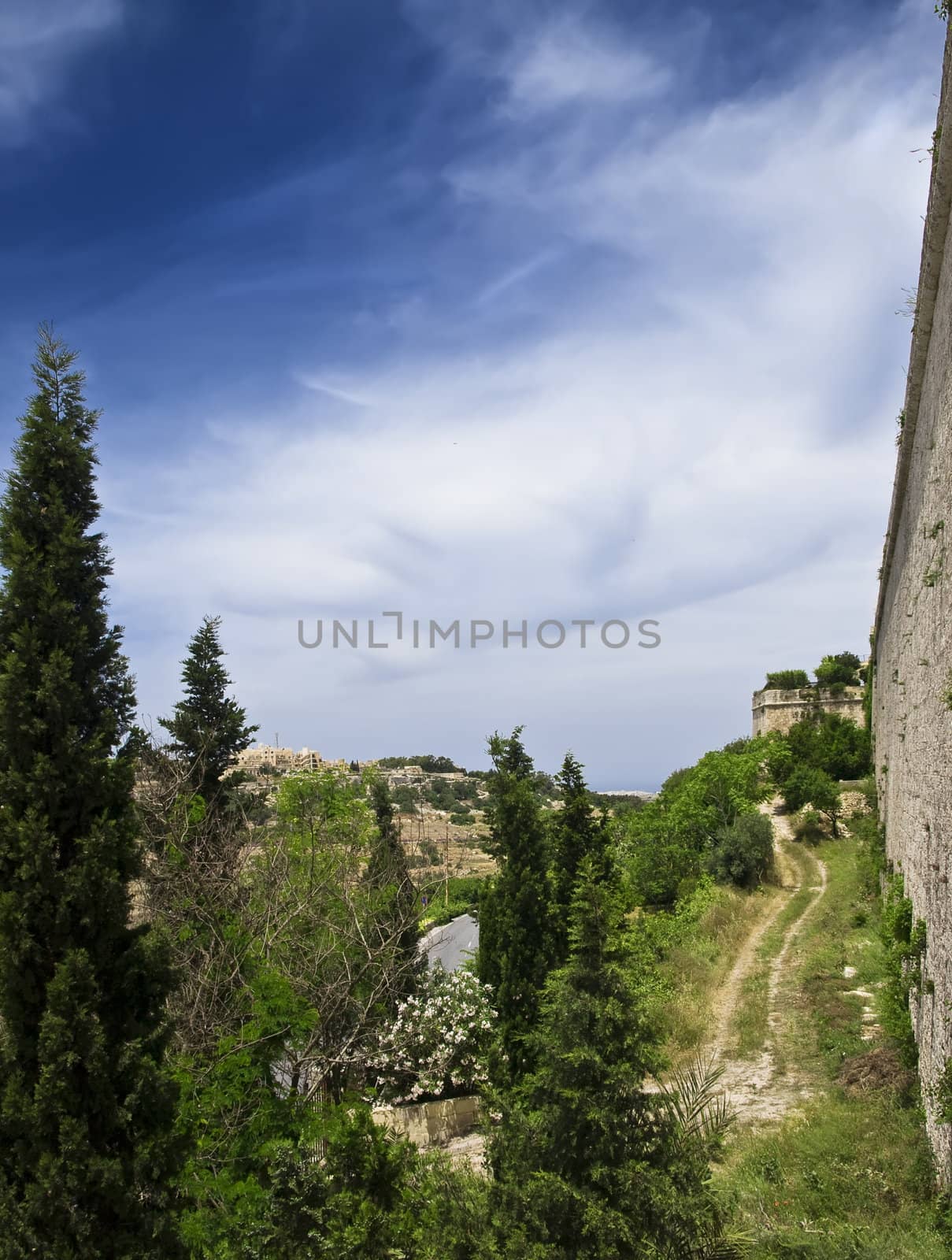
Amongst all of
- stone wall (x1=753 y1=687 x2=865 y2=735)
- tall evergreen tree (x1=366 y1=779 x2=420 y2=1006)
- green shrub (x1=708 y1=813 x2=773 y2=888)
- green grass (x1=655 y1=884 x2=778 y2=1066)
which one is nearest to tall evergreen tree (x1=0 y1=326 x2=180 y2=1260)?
green grass (x1=655 y1=884 x2=778 y2=1066)

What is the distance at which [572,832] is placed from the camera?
15953 mm

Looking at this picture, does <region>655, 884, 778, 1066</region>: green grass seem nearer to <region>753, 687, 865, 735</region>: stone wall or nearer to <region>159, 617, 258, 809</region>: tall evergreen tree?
<region>159, 617, 258, 809</region>: tall evergreen tree

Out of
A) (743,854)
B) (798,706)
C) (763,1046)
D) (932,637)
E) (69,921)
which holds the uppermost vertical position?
(798,706)

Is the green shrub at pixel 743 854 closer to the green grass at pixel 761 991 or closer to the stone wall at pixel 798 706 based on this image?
the green grass at pixel 761 991

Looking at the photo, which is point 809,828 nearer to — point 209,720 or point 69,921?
point 209,720

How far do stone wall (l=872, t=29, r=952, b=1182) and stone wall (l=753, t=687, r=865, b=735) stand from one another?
1591 inches

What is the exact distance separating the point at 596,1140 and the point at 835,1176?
3.35m

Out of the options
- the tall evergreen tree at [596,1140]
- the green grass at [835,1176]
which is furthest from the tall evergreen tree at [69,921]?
the green grass at [835,1176]

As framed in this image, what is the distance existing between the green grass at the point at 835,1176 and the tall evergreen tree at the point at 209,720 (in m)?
12.1

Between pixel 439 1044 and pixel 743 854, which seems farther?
pixel 743 854

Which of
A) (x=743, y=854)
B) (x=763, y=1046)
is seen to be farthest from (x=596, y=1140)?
(x=743, y=854)

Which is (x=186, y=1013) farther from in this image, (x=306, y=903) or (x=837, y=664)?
(x=837, y=664)

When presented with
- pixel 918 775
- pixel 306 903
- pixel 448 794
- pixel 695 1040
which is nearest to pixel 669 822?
pixel 695 1040

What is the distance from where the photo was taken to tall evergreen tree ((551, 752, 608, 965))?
15.3 metres
